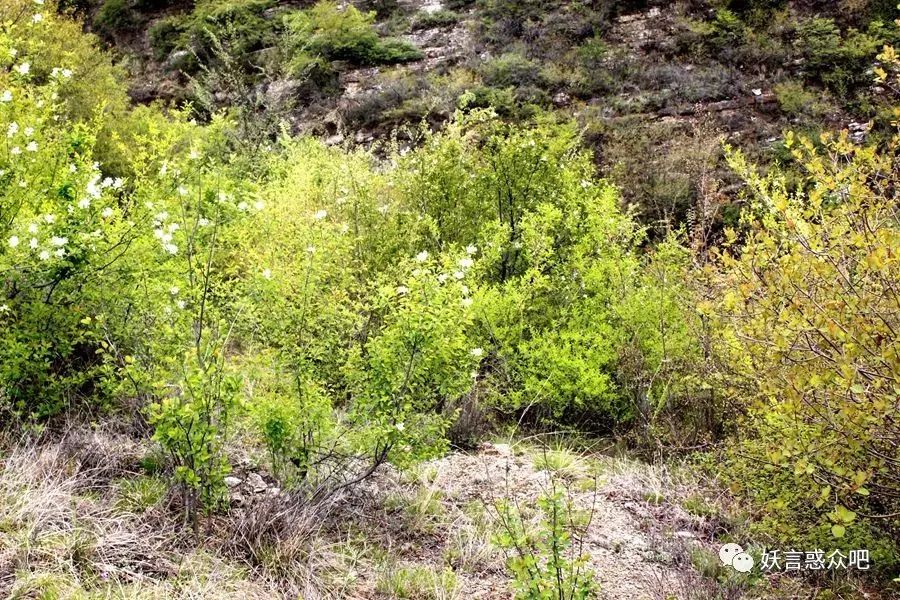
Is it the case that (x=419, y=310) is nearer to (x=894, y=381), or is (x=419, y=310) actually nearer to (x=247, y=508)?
(x=247, y=508)

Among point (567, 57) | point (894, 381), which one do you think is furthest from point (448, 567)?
point (567, 57)

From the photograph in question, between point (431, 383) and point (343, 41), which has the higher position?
point (343, 41)

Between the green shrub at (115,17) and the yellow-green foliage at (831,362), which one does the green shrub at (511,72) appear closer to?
the green shrub at (115,17)

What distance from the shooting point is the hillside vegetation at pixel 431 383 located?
2.97 meters

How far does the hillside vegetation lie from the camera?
2.97 metres

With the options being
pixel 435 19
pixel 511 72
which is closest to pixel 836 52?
pixel 511 72

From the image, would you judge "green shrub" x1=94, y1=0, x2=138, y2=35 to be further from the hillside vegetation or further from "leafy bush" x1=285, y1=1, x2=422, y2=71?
the hillside vegetation

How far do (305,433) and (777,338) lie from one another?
7.81 feet

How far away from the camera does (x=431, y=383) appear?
384cm

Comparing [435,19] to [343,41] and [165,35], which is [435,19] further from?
[165,35]

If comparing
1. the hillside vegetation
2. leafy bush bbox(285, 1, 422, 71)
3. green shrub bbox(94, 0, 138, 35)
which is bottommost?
the hillside vegetation

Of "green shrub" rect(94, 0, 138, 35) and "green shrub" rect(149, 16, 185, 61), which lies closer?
"green shrub" rect(149, 16, 185, 61)

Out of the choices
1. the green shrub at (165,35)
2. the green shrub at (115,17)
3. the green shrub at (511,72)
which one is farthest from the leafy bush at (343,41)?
the green shrub at (115,17)

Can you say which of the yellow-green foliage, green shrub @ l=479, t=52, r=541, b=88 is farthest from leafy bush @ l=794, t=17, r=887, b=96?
the yellow-green foliage
